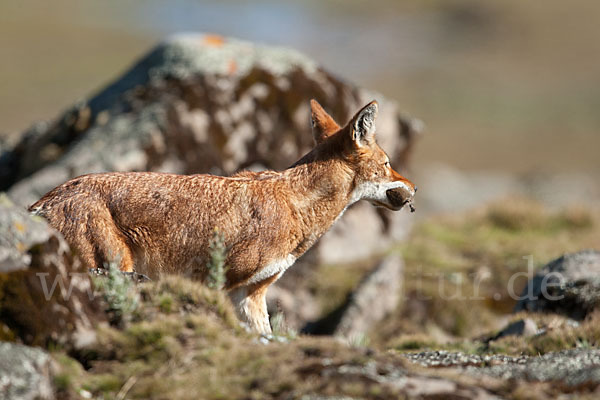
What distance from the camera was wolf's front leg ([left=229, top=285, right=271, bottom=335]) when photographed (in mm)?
8516

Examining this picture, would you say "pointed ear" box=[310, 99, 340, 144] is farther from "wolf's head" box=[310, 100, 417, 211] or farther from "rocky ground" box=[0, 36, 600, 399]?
"rocky ground" box=[0, 36, 600, 399]

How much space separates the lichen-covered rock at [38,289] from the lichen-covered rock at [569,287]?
7.50 m

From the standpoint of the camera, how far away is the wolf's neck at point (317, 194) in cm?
894

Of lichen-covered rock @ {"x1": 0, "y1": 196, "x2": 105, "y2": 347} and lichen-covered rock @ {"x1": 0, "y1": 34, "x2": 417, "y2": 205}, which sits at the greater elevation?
lichen-covered rock @ {"x1": 0, "y1": 196, "x2": 105, "y2": 347}

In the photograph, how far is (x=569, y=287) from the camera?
11.4 m

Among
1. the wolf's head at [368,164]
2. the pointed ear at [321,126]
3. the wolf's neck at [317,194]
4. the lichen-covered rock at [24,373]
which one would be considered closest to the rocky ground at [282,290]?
the lichen-covered rock at [24,373]

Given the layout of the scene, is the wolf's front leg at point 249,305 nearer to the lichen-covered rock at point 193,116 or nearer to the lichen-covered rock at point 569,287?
the lichen-covered rock at point 569,287

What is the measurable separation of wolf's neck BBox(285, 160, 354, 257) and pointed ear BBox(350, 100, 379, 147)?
0.37 m

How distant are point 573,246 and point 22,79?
3281 inches

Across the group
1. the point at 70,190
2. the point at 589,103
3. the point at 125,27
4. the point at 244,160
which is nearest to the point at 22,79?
the point at 125,27

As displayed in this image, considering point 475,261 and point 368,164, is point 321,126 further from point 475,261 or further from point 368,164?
point 475,261

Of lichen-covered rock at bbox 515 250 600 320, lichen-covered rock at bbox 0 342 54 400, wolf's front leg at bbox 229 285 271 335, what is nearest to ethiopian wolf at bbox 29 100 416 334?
wolf's front leg at bbox 229 285 271 335

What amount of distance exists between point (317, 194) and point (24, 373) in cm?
447

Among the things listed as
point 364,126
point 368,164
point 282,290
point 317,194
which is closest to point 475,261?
point 282,290
